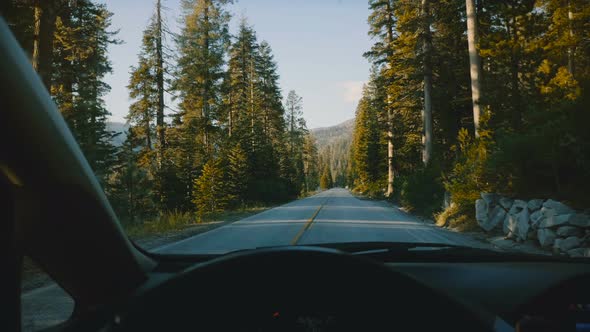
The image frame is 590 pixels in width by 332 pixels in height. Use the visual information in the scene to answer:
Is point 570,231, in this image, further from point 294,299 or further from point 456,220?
point 294,299

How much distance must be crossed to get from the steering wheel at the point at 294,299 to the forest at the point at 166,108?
9.25 metres

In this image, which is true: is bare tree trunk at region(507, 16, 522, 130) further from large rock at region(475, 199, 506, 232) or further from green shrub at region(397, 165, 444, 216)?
green shrub at region(397, 165, 444, 216)

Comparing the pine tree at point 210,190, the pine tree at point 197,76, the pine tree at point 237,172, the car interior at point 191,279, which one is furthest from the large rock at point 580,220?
the pine tree at point 237,172

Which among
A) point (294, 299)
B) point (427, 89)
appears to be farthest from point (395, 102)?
point (294, 299)

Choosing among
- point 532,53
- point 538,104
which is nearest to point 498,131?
point 538,104

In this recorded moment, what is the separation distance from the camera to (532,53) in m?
12.2

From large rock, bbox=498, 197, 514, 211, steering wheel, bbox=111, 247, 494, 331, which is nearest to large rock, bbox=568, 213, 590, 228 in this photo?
large rock, bbox=498, 197, 514, 211

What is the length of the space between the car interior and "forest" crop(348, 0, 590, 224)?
7.43 m

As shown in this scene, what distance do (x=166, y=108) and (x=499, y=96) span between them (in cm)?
1937

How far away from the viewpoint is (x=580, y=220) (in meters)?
7.79

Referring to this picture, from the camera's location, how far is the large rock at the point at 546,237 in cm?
829

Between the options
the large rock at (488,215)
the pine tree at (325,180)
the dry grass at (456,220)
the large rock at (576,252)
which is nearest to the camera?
the large rock at (576,252)

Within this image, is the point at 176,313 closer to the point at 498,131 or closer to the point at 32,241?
the point at 32,241

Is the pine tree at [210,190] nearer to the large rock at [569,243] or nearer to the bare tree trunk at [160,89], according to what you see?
the bare tree trunk at [160,89]
